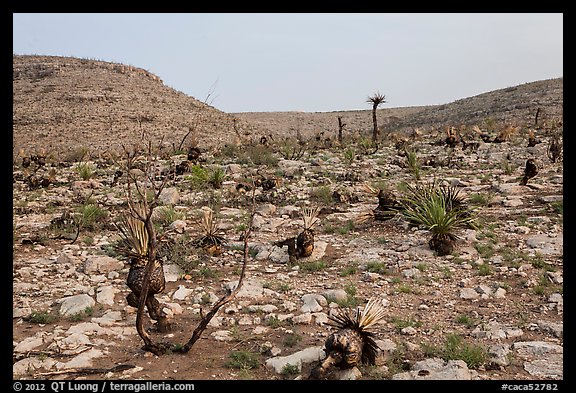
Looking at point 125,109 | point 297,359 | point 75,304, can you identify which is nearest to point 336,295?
point 297,359

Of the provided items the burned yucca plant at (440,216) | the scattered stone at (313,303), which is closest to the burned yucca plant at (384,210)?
the burned yucca plant at (440,216)

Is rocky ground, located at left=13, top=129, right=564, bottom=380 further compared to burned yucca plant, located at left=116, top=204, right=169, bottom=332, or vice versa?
burned yucca plant, located at left=116, top=204, right=169, bottom=332

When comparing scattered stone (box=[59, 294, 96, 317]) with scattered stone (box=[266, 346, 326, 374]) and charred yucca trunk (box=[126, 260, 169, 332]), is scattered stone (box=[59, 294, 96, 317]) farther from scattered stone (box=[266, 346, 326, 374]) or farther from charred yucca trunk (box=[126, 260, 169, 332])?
scattered stone (box=[266, 346, 326, 374])

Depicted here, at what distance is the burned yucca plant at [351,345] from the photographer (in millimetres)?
3432

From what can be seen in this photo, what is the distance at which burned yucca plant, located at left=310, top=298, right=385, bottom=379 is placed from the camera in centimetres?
343

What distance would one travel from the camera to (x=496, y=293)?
476 cm

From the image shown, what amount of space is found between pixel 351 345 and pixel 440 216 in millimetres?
3108

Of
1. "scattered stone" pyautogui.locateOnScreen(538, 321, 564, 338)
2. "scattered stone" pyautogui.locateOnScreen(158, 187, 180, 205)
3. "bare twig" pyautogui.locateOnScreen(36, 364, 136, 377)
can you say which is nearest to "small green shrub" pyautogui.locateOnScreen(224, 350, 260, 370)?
"bare twig" pyautogui.locateOnScreen(36, 364, 136, 377)

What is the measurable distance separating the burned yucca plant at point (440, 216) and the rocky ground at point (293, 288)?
6.5 inches

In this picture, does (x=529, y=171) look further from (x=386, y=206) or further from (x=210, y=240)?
(x=210, y=240)

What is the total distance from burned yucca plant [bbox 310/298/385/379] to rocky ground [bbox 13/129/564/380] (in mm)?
97

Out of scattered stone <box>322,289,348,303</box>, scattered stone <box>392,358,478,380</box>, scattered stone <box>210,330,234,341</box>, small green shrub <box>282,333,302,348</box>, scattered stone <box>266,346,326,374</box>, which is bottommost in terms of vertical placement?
scattered stone <box>392,358,478,380</box>

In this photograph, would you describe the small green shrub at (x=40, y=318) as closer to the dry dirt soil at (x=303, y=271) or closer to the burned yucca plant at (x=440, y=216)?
the dry dirt soil at (x=303, y=271)

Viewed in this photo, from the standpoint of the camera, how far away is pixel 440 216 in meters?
6.05
